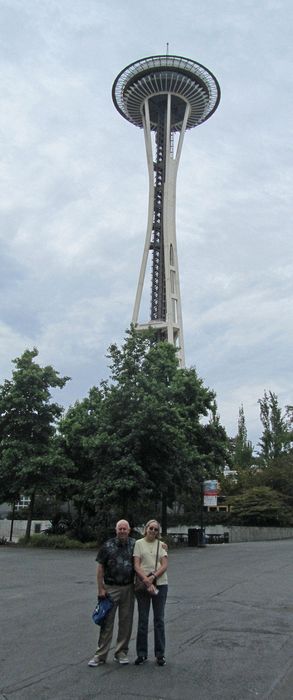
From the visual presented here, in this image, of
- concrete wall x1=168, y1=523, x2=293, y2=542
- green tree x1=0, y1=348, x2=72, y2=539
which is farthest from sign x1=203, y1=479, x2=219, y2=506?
concrete wall x1=168, y1=523, x2=293, y2=542

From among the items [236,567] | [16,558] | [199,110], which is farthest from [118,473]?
[199,110]

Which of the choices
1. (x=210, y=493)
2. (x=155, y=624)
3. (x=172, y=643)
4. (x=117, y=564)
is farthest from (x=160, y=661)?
(x=210, y=493)

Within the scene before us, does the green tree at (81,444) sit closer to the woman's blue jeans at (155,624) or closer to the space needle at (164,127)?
the woman's blue jeans at (155,624)

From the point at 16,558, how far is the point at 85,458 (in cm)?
1096

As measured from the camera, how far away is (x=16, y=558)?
22.0 meters

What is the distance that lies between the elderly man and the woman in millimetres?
111

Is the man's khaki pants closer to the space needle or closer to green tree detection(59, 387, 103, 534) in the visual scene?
green tree detection(59, 387, 103, 534)

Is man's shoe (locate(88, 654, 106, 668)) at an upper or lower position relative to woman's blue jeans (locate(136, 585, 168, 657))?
lower

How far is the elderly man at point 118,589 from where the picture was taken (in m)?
6.80

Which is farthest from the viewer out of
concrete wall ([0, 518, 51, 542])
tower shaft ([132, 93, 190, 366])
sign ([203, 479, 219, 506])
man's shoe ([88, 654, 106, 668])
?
tower shaft ([132, 93, 190, 366])

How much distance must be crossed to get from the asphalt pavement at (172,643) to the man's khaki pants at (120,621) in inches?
7.6

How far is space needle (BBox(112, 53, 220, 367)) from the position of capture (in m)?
84.4

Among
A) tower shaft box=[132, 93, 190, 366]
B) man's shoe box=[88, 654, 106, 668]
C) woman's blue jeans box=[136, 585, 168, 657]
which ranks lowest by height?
man's shoe box=[88, 654, 106, 668]

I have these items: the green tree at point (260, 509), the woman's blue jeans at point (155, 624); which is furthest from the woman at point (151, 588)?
the green tree at point (260, 509)
